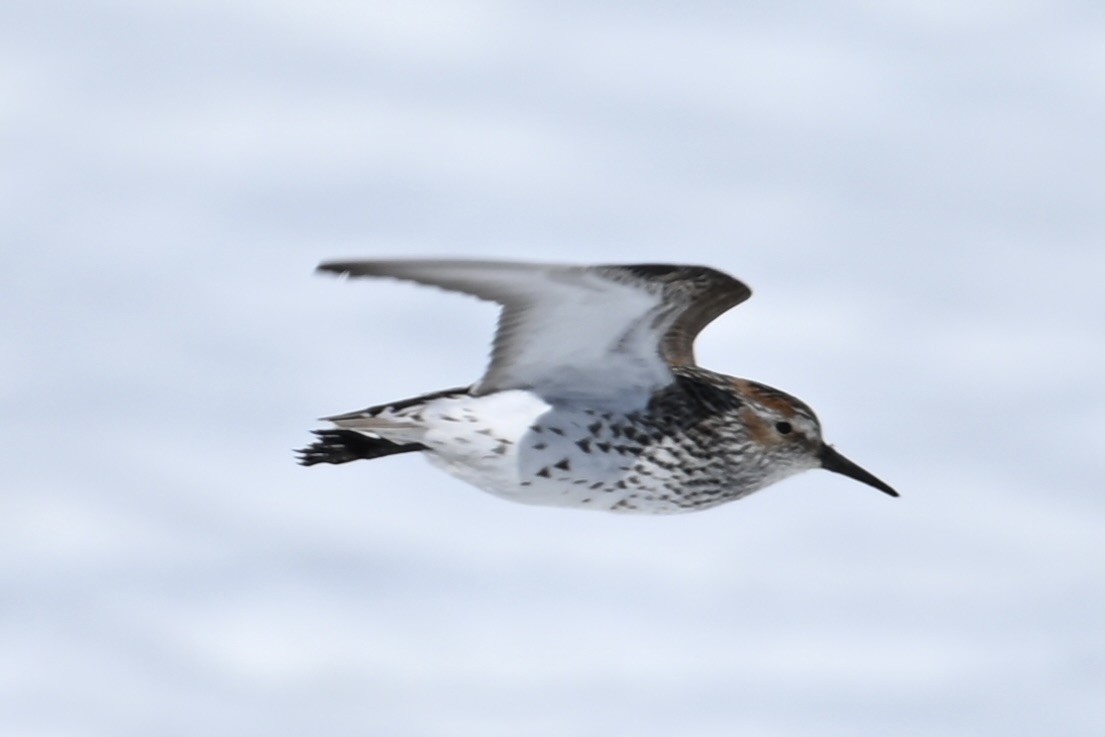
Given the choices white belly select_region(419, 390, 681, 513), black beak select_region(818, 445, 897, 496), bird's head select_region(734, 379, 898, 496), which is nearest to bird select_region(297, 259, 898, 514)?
white belly select_region(419, 390, 681, 513)

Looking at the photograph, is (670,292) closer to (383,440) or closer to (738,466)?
(738,466)

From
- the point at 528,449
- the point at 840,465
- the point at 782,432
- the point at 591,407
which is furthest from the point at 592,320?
the point at 840,465

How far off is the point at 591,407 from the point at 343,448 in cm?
185

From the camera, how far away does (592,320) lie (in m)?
11.6

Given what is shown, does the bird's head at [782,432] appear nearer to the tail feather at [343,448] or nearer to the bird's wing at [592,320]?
the bird's wing at [592,320]

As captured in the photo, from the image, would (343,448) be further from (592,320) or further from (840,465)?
(840,465)

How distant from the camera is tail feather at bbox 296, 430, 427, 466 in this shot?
1282 cm

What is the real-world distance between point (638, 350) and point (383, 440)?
1.86 metres

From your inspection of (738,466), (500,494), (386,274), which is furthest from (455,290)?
(738,466)

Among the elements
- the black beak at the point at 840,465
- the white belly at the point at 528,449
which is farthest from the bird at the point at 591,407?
the black beak at the point at 840,465

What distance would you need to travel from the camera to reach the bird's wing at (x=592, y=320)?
36.9 ft

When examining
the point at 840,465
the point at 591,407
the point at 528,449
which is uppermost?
the point at 840,465

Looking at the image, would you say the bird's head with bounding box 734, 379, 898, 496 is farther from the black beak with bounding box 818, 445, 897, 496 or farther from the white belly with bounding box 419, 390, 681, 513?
the white belly with bounding box 419, 390, 681, 513

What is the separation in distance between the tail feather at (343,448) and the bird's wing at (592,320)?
107 cm
